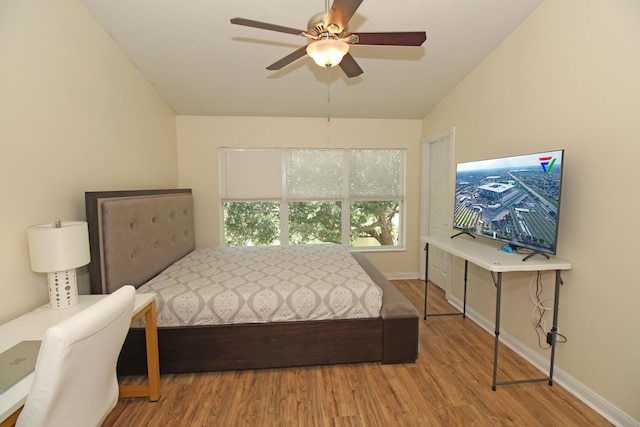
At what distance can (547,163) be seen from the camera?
187 centimetres

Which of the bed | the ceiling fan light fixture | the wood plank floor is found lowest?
the wood plank floor

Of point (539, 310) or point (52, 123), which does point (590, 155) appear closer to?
point (539, 310)

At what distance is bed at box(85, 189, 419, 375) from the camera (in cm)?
197

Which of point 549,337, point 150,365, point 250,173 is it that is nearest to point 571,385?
point 549,337

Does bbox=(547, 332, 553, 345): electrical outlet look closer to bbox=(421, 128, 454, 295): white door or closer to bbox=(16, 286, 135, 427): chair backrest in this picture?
bbox=(421, 128, 454, 295): white door

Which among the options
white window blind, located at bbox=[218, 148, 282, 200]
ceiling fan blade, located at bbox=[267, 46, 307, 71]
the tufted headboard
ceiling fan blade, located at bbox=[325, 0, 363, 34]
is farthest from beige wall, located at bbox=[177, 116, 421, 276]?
ceiling fan blade, located at bbox=[325, 0, 363, 34]

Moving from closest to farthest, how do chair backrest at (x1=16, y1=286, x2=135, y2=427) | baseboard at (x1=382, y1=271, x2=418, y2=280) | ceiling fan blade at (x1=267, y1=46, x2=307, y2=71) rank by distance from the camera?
chair backrest at (x1=16, y1=286, x2=135, y2=427), ceiling fan blade at (x1=267, y1=46, x2=307, y2=71), baseboard at (x1=382, y1=271, x2=418, y2=280)

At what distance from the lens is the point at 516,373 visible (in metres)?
2.12

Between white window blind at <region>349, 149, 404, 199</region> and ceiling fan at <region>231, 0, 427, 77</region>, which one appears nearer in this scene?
ceiling fan at <region>231, 0, 427, 77</region>

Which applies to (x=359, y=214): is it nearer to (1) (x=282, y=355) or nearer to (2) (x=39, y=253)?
(1) (x=282, y=355)

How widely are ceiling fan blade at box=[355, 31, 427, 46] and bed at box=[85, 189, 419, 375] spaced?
170cm

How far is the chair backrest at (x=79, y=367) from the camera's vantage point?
0.80 metres

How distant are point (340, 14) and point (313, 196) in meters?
2.76

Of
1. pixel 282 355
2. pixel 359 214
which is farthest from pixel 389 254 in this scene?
pixel 282 355
